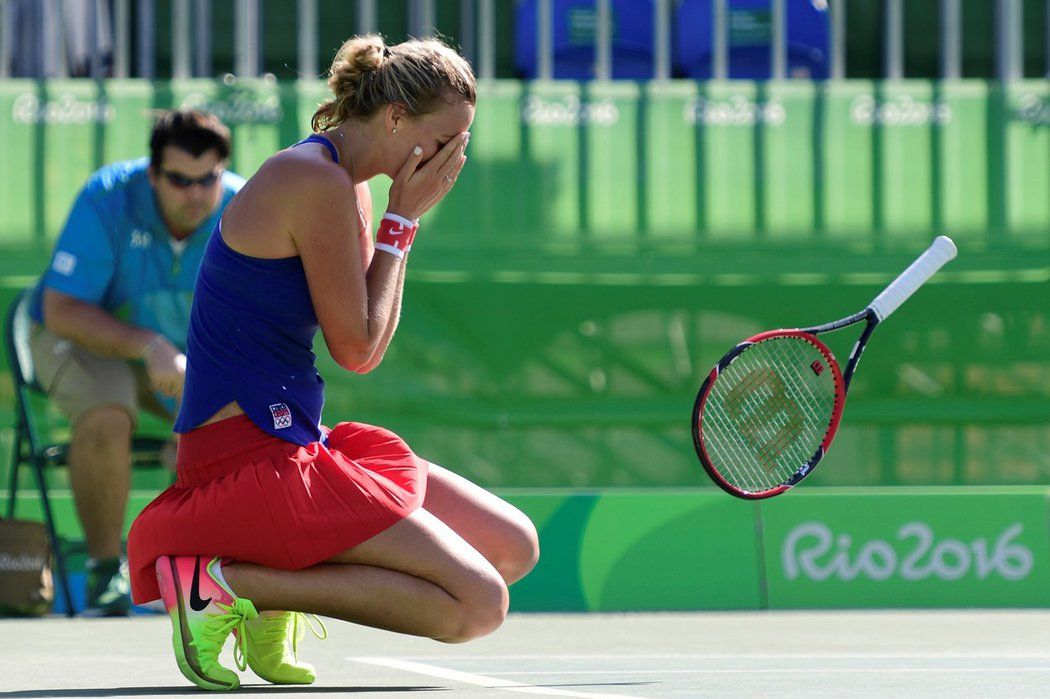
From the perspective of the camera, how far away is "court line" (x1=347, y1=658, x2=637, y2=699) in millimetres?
3833

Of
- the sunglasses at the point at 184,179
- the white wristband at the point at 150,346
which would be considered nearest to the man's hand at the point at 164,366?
the white wristband at the point at 150,346

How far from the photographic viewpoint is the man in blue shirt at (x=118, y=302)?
630 centimetres

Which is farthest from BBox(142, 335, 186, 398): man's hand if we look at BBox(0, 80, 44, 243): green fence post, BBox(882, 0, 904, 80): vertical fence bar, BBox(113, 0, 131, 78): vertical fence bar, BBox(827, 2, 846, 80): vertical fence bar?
BBox(882, 0, 904, 80): vertical fence bar

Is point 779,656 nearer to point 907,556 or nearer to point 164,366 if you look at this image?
point 907,556

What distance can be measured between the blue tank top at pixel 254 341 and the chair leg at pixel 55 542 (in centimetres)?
272

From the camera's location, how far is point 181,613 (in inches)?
154

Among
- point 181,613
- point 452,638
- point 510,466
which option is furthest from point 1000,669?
point 510,466

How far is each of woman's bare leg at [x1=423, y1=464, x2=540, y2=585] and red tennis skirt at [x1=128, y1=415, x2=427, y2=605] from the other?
0.19 metres

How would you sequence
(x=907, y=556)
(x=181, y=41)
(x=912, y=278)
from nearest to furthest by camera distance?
(x=912, y=278) < (x=907, y=556) < (x=181, y=41)

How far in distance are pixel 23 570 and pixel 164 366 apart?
907 millimetres

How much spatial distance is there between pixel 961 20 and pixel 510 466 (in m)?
4.14

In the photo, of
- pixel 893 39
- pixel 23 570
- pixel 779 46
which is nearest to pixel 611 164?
pixel 779 46

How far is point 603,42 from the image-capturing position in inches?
338

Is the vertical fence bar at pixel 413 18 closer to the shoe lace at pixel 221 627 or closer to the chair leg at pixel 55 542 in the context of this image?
the chair leg at pixel 55 542
